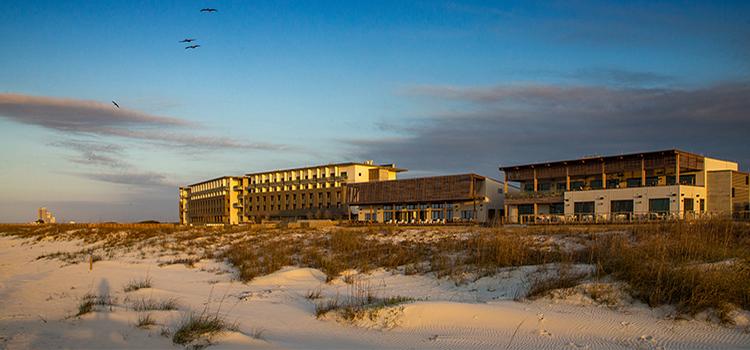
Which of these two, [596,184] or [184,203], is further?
[184,203]

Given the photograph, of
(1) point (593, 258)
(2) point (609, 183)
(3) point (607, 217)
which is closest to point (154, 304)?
(1) point (593, 258)

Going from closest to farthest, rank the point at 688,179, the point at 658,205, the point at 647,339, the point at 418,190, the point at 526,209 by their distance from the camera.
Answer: the point at 647,339, the point at 658,205, the point at 688,179, the point at 526,209, the point at 418,190

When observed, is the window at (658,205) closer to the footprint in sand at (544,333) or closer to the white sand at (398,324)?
the white sand at (398,324)

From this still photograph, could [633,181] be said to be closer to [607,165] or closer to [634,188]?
[607,165]

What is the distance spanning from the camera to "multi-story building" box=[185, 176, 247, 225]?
381 feet

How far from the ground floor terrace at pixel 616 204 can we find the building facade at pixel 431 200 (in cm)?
483

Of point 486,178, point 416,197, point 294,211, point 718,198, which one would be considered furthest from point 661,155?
point 294,211

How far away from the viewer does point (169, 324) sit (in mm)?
9086

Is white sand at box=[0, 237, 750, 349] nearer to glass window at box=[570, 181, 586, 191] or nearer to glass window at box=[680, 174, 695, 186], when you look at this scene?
glass window at box=[680, 174, 695, 186]

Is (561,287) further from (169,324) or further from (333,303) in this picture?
(169,324)

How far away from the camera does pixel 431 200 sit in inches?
2650

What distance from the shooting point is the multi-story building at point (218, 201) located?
116125 mm

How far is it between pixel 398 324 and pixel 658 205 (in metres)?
42.8

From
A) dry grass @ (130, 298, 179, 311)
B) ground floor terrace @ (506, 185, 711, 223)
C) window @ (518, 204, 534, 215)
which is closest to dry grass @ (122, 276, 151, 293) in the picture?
dry grass @ (130, 298, 179, 311)
